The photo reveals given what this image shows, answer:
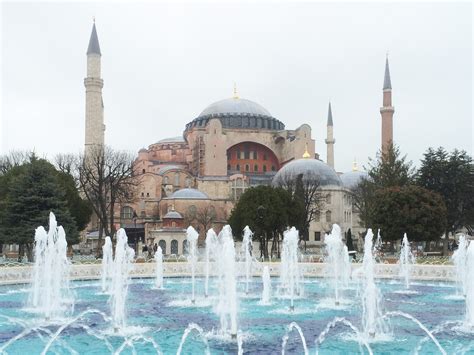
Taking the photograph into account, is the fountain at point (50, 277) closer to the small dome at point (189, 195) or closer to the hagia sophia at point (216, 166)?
the hagia sophia at point (216, 166)

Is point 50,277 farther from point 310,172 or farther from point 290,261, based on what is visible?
point 310,172

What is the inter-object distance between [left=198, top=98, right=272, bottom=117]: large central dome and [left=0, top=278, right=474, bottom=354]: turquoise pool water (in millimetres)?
48586

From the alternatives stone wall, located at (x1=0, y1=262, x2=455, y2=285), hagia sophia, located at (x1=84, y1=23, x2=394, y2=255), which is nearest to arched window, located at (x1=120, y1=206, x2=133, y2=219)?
hagia sophia, located at (x1=84, y1=23, x2=394, y2=255)

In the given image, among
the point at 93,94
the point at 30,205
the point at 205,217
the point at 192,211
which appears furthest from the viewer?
the point at 192,211

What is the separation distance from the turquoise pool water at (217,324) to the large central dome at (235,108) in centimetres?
4859

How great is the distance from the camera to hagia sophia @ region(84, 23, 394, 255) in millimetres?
48469

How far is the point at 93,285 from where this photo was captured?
18.9 meters

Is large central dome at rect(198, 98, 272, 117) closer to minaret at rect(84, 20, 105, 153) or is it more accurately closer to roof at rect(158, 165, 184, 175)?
roof at rect(158, 165, 184, 175)

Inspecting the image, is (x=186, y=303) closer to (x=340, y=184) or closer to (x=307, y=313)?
(x=307, y=313)

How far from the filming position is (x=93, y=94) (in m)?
48.2

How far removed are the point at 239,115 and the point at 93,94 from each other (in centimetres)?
2001

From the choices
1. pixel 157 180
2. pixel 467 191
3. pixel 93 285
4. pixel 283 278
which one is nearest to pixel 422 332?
pixel 283 278

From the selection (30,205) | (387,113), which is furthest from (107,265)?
(387,113)

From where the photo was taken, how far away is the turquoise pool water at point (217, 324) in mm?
9359
